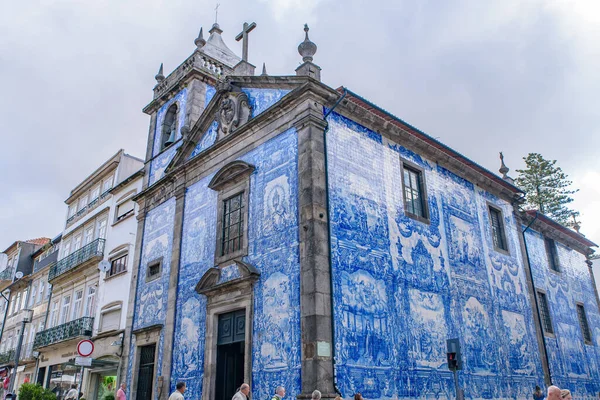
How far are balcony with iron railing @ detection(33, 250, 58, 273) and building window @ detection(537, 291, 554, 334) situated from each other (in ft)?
72.7

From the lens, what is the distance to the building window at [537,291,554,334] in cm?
1678

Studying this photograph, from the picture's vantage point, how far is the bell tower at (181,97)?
57.3ft

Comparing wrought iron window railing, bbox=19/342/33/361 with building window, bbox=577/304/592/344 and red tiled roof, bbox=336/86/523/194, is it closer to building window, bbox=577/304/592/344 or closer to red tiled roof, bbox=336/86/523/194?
red tiled roof, bbox=336/86/523/194

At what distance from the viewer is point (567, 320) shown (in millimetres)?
18156

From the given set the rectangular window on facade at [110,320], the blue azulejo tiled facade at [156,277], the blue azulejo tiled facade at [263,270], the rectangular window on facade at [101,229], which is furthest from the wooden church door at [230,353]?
the rectangular window on facade at [101,229]

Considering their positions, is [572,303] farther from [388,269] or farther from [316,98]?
[316,98]

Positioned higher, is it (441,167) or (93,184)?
(93,184)

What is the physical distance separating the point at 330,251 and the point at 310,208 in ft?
3.15

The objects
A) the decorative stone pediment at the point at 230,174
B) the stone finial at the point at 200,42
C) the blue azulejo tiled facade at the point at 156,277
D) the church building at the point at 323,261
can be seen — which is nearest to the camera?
the church building at the point at 323,261

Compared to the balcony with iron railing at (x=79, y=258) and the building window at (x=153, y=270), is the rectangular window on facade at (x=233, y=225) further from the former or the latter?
the balcony with iron railing at (x=79, y=258)

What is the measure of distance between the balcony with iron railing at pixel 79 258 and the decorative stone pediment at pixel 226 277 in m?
8.54

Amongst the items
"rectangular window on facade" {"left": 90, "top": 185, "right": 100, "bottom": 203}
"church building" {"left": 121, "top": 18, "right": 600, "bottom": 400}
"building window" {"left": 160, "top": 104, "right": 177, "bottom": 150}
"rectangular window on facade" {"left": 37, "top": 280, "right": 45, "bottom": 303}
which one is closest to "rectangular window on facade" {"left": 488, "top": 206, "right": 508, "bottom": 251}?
"church building" {"left": 121, "top": 18, "right": 600, "bottom": 400}

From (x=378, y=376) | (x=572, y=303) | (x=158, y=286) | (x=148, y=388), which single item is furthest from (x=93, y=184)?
(x=572, y=303)

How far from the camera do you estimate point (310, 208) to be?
10.5 meters
